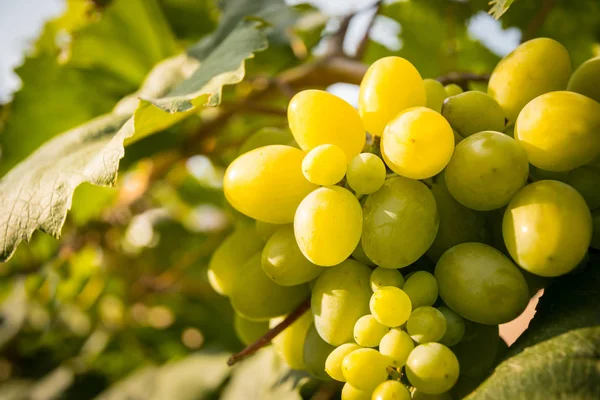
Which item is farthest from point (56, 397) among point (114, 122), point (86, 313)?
point (114, 122)

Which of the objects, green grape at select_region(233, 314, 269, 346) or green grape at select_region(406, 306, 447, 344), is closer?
green grape at select_region(406, 306, 447, 344)

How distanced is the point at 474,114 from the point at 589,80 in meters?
0.09

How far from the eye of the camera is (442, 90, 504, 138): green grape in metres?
0.38

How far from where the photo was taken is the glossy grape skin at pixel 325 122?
1.24ft

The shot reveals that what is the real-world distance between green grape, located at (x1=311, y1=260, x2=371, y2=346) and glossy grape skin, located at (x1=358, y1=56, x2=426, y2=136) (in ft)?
0.37

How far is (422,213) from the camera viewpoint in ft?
1.12

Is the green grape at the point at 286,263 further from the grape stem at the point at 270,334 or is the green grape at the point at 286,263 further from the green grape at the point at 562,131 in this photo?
the green grape at the point at 562,131

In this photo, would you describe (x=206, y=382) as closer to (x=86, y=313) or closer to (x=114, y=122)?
(x=114, y=122)

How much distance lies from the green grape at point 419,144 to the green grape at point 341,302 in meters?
0.08

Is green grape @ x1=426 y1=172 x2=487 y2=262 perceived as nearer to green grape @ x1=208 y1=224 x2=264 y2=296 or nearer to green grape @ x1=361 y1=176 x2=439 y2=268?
green grape @ x1=361 y1=176 x2=439 y2=268

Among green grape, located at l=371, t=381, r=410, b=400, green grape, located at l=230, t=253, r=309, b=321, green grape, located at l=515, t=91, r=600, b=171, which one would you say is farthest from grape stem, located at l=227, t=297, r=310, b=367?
green grape, located at l=515, t=91, r=600, b=171

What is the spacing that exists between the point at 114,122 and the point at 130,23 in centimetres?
48

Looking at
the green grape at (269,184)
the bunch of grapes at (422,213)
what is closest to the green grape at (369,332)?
the bunch of grapes at (422,213)

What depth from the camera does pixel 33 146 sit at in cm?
94
